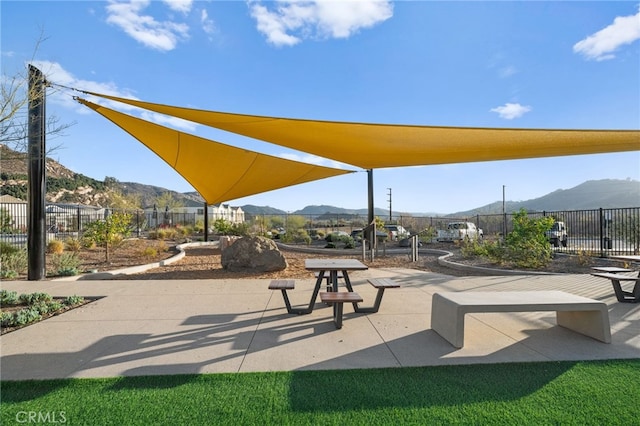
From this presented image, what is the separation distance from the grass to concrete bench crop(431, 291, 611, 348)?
536 millimetres

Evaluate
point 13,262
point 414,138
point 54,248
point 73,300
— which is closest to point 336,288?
point 414,138

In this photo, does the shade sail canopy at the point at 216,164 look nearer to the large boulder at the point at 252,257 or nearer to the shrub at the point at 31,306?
the large boulder at the point at 252,257

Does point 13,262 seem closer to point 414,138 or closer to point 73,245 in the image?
point 73,245

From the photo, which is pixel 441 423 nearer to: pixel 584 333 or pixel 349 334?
pixel 349 334

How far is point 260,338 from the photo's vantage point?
3416 mm

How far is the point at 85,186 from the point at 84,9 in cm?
6312

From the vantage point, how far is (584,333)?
3.48 meters

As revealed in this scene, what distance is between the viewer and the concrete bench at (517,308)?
3.14 metres

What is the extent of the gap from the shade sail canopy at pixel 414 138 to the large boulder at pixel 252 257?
2.66 metres

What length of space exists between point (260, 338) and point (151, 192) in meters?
105

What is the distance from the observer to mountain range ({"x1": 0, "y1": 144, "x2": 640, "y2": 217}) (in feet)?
25.5

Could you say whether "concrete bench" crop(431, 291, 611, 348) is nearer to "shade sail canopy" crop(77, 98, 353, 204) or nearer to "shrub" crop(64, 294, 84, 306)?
"shrub" crop(64, 294, 84, 306)

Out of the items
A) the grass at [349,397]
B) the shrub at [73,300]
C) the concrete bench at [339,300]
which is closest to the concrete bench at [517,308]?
the grass at [349,397]

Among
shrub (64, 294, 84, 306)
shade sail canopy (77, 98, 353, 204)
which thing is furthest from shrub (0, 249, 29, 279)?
shade sail canopy (77, 98, 353, 204)
